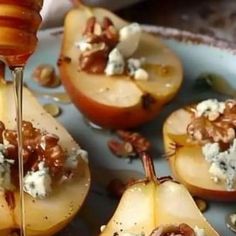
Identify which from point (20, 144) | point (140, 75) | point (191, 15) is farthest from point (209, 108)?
point (191, 15)

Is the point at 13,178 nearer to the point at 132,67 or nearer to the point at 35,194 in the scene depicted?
the point at 35,194

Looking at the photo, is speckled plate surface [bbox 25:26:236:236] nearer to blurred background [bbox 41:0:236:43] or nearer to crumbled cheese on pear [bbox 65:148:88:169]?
crumbled cheese on pear [bbox 65:148:88:169]

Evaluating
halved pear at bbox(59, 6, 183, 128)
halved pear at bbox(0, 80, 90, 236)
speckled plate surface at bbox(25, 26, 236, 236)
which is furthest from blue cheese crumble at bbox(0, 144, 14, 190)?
halved pear at bbox(59, 6, 183, 128)

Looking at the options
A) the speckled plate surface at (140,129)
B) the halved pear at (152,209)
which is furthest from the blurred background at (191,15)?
the halved pear at (152,209)

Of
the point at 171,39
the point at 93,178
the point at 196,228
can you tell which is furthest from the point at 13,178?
the point at 171,39

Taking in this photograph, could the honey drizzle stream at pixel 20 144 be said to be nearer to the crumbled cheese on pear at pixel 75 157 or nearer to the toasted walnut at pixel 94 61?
the crumbled cheese on pear at pixel 75 157

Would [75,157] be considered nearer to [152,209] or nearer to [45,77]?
[152,209]

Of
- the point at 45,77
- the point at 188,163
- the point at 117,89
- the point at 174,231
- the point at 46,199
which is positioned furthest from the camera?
the point at 45,77
